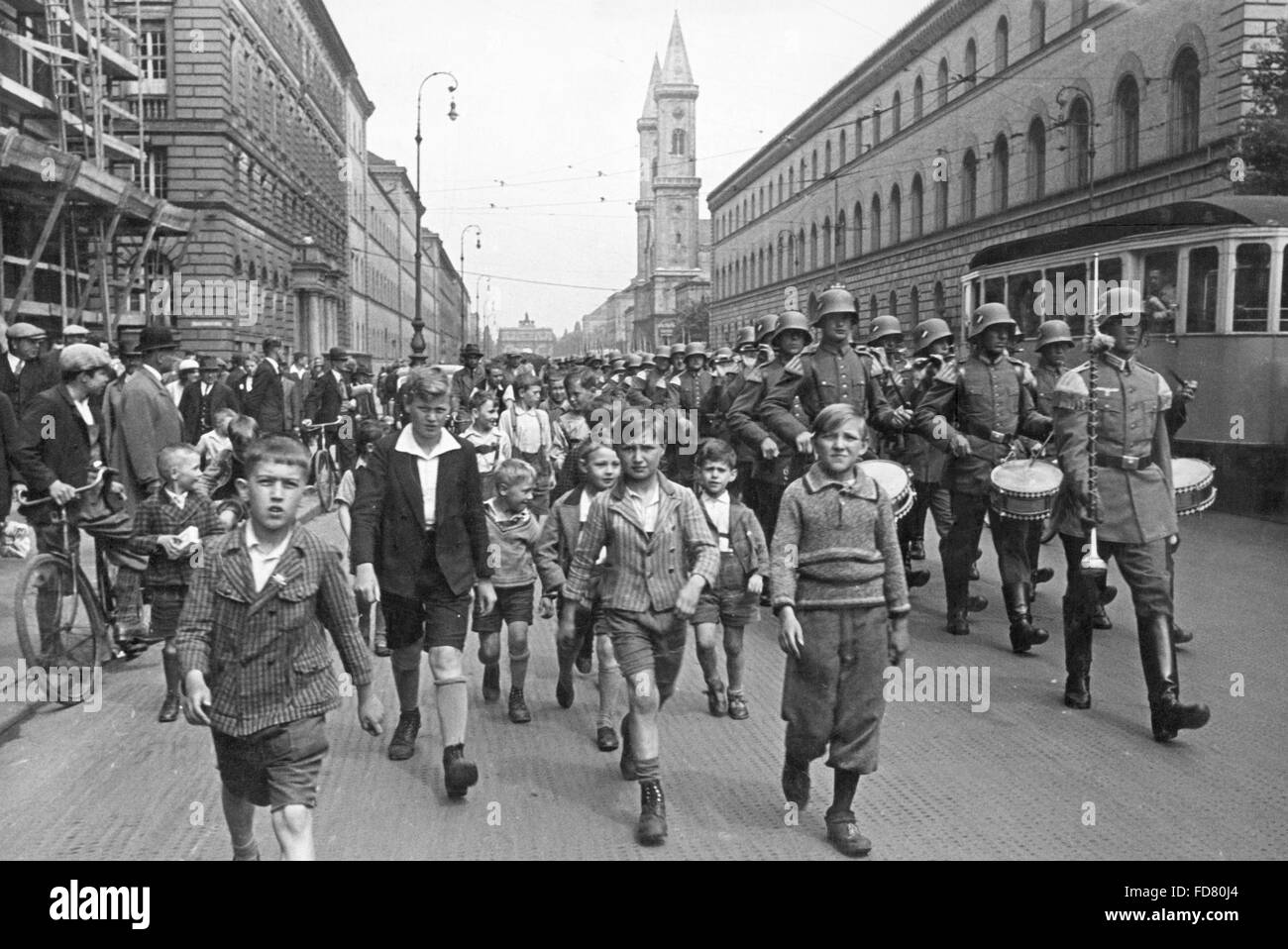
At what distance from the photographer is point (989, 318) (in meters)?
8.98

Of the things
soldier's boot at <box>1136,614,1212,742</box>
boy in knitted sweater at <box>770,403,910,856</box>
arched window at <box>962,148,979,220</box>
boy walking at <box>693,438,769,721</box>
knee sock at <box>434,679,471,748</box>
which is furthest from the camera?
arched window at <box>962,148,979,220</box>

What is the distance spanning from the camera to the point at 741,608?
7.18 meters

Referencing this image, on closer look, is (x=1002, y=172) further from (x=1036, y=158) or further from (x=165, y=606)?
(x=165, y=606)

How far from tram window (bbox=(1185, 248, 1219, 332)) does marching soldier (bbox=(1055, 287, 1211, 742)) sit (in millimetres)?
10610

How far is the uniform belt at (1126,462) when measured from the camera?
6.70 m

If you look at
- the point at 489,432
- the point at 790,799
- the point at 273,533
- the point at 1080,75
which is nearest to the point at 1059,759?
the point at 790,799

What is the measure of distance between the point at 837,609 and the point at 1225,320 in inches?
525

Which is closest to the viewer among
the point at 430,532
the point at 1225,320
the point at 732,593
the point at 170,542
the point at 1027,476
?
the point at 430,532

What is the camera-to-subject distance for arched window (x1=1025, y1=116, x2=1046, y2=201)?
3866 cm

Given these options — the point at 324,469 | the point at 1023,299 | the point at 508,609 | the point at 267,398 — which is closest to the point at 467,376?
the point at 324,469

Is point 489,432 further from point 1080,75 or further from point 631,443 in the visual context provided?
point 1080,75

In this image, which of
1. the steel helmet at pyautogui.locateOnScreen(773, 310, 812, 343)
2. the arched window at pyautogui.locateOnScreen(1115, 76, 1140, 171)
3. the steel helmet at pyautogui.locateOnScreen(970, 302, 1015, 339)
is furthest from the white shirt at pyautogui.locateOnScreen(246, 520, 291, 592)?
the arched window at pyautogui.locateOnScreen(1115, 76, 1140, 171)

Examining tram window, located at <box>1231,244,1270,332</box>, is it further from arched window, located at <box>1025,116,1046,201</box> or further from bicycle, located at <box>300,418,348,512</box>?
arched window, located at <box>1025,116,1046,201</box>
